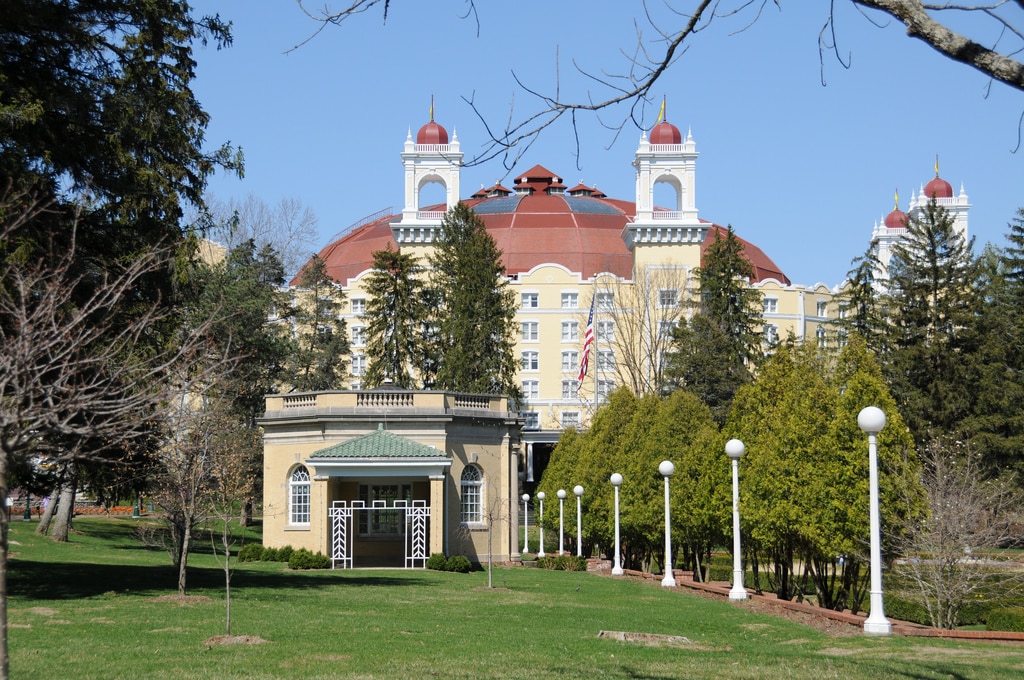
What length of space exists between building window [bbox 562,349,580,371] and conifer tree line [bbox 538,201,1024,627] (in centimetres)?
3061

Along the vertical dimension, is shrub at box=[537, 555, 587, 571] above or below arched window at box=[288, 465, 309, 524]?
below

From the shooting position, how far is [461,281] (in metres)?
62.5

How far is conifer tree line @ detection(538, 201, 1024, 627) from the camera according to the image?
889 inches

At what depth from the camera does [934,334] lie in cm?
5194

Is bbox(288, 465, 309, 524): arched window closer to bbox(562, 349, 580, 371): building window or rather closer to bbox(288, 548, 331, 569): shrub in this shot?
bbox(288, 548, 331, 569): shrub

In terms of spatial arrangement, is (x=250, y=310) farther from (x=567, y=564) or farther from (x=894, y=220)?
(x=894, y=220)

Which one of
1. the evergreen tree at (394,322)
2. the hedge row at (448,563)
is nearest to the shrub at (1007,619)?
the hedge row at (448,563)

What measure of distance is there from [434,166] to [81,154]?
2819 inches

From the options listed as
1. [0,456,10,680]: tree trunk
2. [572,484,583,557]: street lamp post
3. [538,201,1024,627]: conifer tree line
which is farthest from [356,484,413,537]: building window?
[0,456,10,680]: tree trunk

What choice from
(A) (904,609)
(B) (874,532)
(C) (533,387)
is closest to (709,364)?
(A) (904,609)

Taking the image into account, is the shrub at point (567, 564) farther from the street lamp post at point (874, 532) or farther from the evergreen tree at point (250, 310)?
the street lamp post at point (874, 532)

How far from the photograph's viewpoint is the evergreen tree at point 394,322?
217ft

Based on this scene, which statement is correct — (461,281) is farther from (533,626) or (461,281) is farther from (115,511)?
(533,626)

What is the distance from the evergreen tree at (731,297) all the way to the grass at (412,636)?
30.2 m
